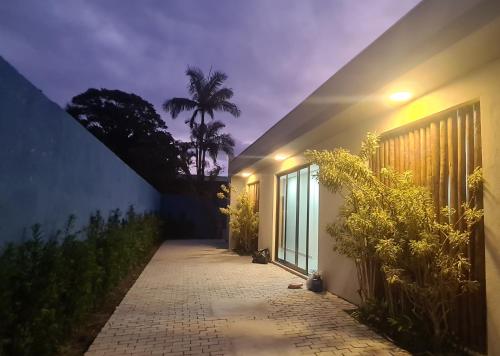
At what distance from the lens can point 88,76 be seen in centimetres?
2994

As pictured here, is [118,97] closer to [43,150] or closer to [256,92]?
[256,92]

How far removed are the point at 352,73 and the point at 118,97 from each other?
2499 cm

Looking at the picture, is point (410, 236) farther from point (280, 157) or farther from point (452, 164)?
point (280, 157)

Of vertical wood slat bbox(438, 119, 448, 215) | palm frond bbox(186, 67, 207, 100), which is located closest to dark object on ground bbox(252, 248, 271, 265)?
vertical wood slat bbox(438, 119, 448, 215)

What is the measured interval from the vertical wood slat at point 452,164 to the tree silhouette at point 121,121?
63.6 ft

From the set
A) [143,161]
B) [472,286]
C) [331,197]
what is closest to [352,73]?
[331,197]

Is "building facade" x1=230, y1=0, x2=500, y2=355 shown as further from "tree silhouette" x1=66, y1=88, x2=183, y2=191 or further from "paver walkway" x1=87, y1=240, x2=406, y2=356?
"tree silhouette" x1=66, y1=88, x2=183, y2=191

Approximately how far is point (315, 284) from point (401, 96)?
370 cm

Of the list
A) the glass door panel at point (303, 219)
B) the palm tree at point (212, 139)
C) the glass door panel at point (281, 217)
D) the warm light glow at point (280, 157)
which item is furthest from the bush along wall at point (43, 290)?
the palm tree at point (212, 139)

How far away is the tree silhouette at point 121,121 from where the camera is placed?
77.8 feet

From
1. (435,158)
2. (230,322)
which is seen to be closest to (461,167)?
(435,158)

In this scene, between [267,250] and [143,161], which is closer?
[267,250]

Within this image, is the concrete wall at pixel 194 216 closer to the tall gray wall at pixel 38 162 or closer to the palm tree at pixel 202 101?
the palm tree at pixel 202 101

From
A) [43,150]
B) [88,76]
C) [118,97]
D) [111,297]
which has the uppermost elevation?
[88,76]
